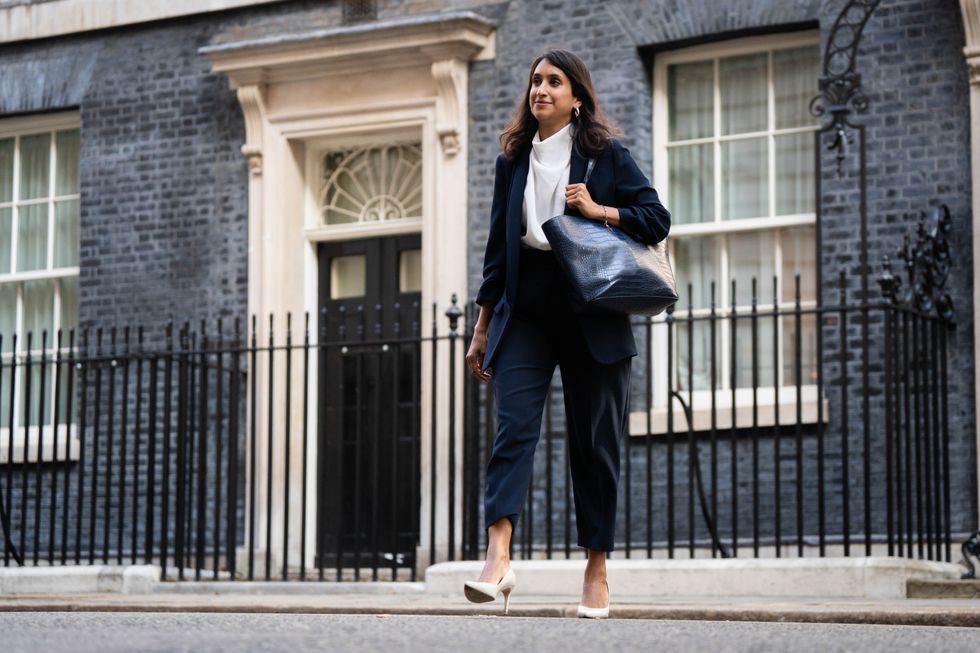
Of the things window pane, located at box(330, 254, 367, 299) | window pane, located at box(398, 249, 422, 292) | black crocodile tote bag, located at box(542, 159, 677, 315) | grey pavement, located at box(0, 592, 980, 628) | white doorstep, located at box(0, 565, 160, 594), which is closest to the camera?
black crocodile tote bag, located at box(542, 159, 677, 315)

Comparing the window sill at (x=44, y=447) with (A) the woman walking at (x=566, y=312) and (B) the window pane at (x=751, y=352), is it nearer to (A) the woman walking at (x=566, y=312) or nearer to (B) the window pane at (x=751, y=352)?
(B) the window pane at (x=751, y=352)

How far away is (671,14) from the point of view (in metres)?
12.0

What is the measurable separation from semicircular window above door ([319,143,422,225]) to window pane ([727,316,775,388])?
2608mm

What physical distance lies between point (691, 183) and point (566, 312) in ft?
19.2

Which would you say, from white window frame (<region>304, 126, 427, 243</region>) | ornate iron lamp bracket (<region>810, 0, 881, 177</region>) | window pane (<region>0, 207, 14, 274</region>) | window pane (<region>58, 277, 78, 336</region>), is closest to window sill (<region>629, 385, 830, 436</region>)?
ornate iron lamp bracket (<region>810, 0, 881, 177</region>)

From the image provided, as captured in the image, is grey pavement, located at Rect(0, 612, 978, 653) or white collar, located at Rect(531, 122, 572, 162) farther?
white collar, located at Rect(531, 122, 572, 162)

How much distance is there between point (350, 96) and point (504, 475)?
7.31 meters

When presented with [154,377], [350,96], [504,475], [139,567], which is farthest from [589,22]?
[504,475]

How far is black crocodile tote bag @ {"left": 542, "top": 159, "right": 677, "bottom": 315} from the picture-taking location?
6.16 m

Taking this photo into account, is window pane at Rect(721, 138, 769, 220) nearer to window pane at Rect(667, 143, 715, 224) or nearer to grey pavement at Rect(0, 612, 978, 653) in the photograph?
window pane at Rect(667, 143, 715, 224)

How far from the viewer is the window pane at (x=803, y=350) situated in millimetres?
11391

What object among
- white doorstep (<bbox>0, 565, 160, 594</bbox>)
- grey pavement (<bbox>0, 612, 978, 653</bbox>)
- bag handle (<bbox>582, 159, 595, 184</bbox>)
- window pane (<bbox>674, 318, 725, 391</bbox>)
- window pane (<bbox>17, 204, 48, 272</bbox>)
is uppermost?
window pane (<bbox>17, 204, 48, 272</bbox>)

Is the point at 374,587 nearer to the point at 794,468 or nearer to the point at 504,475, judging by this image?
the point at 794,468

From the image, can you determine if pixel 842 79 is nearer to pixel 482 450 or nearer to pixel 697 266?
pixel 697 266
